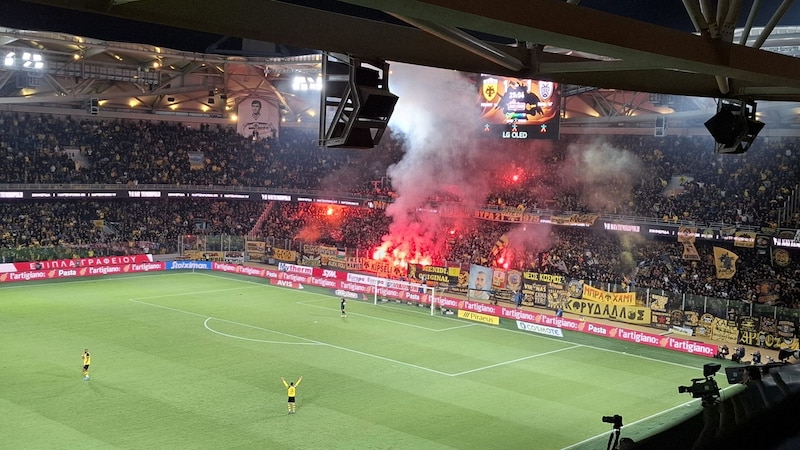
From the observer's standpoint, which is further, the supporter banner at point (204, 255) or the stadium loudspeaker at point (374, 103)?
the supporter banner at point (204, 255)

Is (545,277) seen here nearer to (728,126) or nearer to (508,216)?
(508,216)

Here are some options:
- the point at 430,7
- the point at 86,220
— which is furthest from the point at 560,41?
the point at 86,220

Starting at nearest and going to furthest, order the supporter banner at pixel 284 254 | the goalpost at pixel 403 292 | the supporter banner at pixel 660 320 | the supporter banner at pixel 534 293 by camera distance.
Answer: the supporter banner at pixel 660 320
the supporter banner at pixel 534 293
the goalpost at pixel 403 292
the supporter banner at pixel 284 254

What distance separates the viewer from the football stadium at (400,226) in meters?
8.16

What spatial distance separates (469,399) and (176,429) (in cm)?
879

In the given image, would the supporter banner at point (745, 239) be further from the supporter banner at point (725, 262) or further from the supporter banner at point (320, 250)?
the supporter banner at point (320, 250)

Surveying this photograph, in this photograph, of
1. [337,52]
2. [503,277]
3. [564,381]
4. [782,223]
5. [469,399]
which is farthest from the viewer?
[503,277]

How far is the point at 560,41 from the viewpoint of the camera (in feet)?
20.3

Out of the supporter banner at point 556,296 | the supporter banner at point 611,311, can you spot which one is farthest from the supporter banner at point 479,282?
the supporter banner at point 611,311

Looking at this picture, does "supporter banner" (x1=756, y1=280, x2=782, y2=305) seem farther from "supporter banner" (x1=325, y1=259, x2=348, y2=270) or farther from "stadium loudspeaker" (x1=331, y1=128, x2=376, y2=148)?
"stadium loudspeaker" (x1=331, y1=128, x2=376, y2=148)

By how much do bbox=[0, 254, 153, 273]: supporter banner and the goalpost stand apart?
1660 centimetres

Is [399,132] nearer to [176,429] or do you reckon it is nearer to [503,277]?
[503,277]

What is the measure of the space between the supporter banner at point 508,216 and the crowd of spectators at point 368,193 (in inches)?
→ 56.0

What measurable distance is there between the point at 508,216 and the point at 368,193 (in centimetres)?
1212
